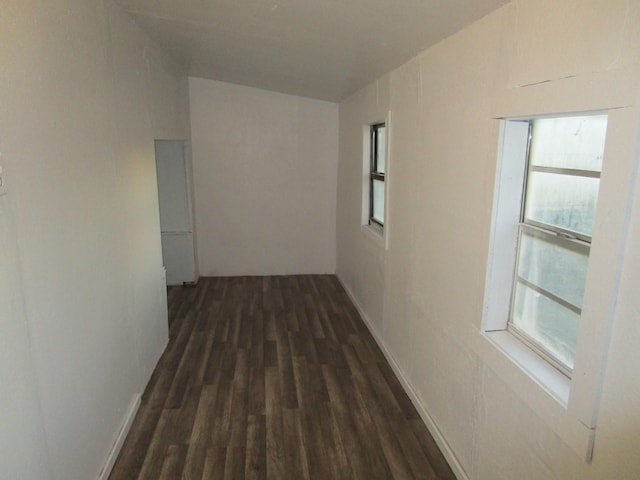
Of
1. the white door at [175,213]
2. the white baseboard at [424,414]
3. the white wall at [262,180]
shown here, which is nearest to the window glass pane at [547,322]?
the white baseboard at [424,414]

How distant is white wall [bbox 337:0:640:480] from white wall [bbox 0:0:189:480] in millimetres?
1909

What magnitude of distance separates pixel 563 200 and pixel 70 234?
7.02ft

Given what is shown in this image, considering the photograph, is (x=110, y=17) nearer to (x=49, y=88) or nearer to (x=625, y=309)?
(x=49, y=88)

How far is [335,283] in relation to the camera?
19.4ft

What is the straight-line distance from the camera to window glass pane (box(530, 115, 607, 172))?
1531mm

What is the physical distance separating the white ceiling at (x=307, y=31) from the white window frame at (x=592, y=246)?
0.59 m

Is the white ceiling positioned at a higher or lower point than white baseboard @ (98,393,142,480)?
higher

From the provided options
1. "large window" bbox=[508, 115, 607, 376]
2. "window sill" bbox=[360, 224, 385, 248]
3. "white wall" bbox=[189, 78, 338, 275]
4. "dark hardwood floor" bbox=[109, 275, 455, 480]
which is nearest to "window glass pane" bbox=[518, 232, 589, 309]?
"large window" bbox=[508, 115, 607, 376]

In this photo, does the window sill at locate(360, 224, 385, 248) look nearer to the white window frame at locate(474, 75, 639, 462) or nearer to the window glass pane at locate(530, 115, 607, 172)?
the white window frame at locate(474, 75, 639, 462)

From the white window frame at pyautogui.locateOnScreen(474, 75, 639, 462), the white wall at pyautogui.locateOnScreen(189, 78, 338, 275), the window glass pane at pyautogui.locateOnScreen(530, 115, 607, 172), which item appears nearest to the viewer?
the white window frame at pyautogui.locateOnScreen(474, 75, 639, 462)

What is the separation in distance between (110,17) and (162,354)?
2.62 metres

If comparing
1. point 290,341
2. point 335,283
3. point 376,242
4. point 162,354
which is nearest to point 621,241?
Result: point 376,242

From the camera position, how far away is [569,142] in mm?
1679

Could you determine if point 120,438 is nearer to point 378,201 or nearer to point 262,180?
point 378,201
